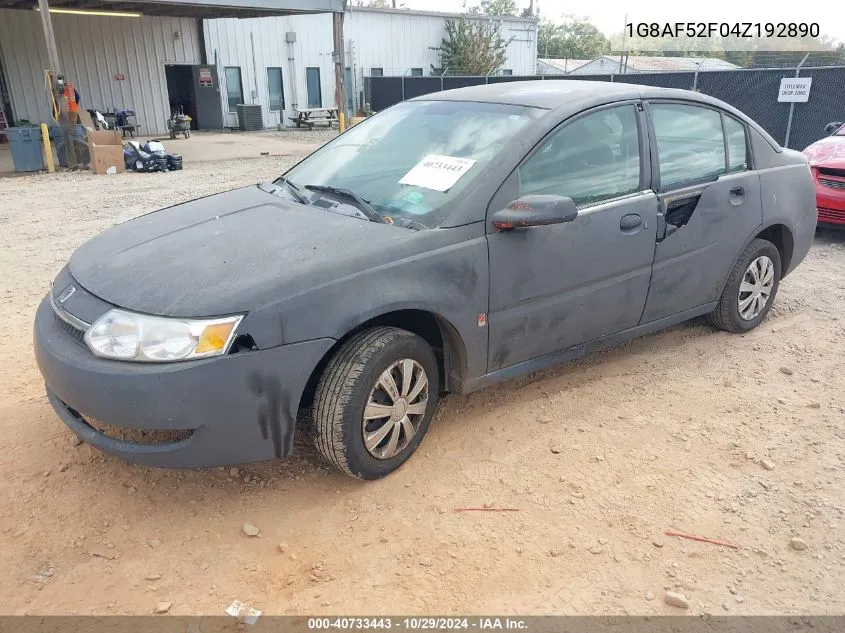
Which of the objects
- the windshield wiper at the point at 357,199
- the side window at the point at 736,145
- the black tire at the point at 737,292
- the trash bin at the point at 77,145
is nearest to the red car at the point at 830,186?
the black tire at the point at 737,292

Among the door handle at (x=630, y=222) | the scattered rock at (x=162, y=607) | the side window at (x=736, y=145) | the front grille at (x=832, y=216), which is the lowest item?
the scattered rock at (x=162, y=607)

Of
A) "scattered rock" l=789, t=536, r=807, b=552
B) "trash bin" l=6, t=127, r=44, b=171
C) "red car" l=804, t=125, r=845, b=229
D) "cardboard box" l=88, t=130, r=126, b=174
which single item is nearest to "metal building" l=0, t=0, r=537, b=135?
"cardboard box" l=88, t=130, r=126, b=174

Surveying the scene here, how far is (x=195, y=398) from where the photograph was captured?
250 cm

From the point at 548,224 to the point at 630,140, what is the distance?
991mm

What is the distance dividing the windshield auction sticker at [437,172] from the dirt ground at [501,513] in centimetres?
125

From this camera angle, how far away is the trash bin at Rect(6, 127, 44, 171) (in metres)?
13.1

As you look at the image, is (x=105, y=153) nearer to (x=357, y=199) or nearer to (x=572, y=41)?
(x=357, y=199)

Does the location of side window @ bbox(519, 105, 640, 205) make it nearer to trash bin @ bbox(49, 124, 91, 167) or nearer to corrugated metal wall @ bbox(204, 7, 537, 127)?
trash bin @ bbox(49, 124, 91, 167)

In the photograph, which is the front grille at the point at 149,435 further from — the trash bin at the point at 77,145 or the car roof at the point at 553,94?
the trash bin at the point at 77,145

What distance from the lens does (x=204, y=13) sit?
20.7 m

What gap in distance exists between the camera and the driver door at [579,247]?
10.7 feet

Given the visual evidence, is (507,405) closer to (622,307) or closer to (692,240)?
(622,307)

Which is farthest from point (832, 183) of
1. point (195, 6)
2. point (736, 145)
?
point (195, 6)

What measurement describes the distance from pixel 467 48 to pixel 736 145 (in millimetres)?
27658
